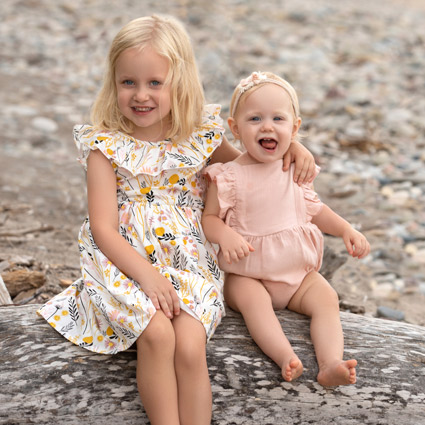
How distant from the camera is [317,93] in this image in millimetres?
9039

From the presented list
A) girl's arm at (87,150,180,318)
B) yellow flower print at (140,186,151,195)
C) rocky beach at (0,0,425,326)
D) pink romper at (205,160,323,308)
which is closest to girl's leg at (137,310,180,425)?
girl's arm at (87,150,180,318)

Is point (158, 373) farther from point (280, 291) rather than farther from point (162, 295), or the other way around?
point (280, 291)

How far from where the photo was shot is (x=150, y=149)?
9.92 ft

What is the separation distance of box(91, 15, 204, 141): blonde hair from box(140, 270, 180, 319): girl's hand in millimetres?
698

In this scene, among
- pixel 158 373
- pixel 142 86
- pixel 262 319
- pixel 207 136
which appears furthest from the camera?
pixel 207 136

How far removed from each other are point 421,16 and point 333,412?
1154 cm

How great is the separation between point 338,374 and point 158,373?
2.17 feet

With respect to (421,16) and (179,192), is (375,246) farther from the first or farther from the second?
(421,16)

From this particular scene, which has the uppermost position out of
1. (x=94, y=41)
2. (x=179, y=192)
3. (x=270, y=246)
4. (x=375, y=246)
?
(x=94, y=41)

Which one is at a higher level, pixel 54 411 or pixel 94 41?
pixel 94 41

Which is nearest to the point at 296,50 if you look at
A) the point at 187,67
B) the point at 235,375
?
the point at 187,67

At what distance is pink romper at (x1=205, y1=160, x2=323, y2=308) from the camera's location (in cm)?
291

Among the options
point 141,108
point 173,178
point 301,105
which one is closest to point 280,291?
point 173,178

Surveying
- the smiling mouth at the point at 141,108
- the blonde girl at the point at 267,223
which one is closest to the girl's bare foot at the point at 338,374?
the blonde girl at the point at 267,223
